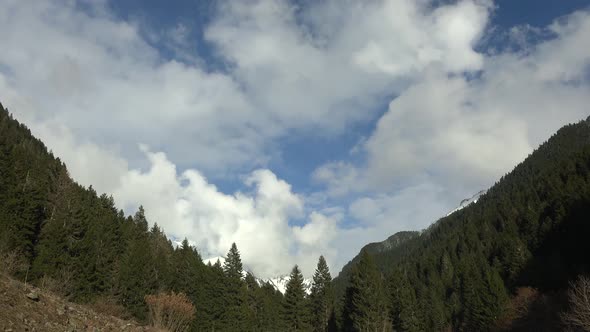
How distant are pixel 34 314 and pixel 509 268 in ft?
337

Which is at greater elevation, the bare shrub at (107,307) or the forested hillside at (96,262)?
the forested hillside at (96,262)

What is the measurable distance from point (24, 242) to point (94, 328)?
93.5 feet

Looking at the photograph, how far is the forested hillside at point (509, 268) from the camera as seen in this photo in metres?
74.5

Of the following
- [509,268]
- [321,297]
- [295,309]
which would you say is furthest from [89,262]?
[509,268]

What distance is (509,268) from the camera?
99750mm

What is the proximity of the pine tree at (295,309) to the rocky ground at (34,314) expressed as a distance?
5887 cm

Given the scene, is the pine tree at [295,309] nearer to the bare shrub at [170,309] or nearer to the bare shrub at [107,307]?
the bare shrub at [170,309]

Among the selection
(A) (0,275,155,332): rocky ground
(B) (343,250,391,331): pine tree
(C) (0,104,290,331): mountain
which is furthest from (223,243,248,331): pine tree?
(A) (0,275,155,332): rocky ground

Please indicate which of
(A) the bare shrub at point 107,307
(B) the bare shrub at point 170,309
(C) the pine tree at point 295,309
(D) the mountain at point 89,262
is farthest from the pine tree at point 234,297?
(A) the bare shrub at point 107,307

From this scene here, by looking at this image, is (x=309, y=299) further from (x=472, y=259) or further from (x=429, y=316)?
(x=472, y=259)

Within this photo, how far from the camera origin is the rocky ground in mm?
20297

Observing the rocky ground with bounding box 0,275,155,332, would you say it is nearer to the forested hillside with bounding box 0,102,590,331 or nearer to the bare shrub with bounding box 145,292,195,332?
the forested hillside with bounding box 0,102,590,331

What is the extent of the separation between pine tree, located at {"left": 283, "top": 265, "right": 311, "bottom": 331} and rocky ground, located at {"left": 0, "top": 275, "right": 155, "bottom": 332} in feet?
193

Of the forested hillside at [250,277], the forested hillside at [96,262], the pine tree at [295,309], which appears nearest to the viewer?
the forested hillside at [96,262]
